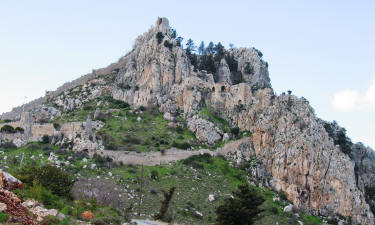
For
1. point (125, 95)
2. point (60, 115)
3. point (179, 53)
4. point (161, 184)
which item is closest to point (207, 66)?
point (179, 53)

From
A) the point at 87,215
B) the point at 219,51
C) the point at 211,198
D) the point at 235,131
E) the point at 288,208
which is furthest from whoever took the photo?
the point at 219,51

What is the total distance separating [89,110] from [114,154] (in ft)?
69.0

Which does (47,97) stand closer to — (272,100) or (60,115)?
(60,115)

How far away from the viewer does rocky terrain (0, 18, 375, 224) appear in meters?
62.2

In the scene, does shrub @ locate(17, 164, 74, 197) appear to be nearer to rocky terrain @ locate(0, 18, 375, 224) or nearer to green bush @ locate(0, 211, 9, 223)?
green bush @ locate(0, 211, 9, 223)

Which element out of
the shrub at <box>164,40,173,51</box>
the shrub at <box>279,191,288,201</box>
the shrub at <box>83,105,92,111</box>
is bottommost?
the shrub at <box>279,191,288,201</box>

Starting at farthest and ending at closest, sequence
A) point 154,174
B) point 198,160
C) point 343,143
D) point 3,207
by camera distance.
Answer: point 343,143, point 198,160, point 154,174, point 3,207

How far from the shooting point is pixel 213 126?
6931cm

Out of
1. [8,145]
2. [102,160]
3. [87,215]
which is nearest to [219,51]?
[102,160]

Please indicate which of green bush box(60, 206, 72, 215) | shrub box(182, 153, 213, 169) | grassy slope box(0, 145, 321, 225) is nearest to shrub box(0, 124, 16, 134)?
grassy slope box(0, 145, 321, 225)

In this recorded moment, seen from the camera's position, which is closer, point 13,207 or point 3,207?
point 3,207

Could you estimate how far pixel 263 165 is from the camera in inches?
2547

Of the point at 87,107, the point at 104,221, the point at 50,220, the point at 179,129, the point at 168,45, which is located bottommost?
the point at 104,221

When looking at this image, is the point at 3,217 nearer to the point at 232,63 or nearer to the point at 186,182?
the point at 186,182
